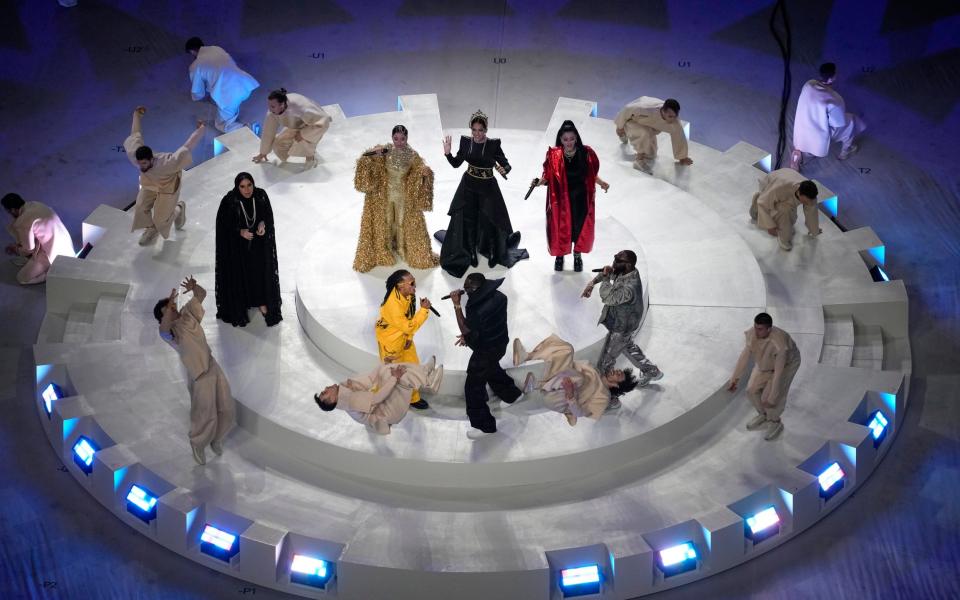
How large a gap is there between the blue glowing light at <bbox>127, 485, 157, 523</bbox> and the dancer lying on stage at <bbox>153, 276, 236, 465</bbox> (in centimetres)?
44

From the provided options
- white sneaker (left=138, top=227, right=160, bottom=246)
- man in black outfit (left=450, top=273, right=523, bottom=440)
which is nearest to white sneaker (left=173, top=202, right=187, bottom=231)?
white sneaker (left=138, top=227, right=160, bottom=246)

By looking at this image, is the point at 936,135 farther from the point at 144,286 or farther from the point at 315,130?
the point at 144,286

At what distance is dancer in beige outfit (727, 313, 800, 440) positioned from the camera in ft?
30.6

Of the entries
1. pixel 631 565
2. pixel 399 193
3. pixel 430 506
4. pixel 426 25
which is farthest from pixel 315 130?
pixel 631 565

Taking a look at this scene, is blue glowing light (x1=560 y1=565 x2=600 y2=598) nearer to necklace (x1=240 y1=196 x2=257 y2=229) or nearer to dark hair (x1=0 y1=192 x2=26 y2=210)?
necklace (x1=240 y1=196 x2=257 y2=229)

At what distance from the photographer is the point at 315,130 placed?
12.6 meters

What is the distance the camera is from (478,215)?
421 inches

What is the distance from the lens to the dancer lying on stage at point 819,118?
1293 centimetres

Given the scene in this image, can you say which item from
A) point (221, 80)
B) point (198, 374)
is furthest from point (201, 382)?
point (221, 80)

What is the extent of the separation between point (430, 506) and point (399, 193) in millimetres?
2599

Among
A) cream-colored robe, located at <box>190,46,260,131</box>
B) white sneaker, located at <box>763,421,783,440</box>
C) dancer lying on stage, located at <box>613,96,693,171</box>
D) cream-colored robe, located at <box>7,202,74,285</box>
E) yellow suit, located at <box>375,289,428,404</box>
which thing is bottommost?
white sneaker, located at <box>763,421,783,440</box>

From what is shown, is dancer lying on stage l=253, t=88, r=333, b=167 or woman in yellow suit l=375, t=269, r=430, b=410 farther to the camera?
dancer lying on stage l=253, t=88, r=333, b=167

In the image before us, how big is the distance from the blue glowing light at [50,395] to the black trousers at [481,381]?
3.10 m

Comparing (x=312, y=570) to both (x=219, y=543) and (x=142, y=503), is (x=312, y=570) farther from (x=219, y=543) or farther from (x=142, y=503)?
(x=142, y=503)
